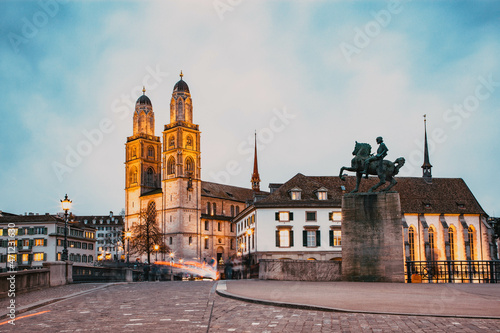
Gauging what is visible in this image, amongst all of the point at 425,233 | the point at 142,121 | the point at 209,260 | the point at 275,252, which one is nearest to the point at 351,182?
the point at 425,233

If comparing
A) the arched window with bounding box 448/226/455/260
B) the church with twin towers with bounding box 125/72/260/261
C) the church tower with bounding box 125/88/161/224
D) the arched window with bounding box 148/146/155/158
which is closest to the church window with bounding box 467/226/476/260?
the arched window with bounding box 448/226/455/260

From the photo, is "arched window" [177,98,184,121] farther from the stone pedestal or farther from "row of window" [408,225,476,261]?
the stone pedestal

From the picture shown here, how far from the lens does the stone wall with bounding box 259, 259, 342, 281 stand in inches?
928

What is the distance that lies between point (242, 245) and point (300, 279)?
2124 inches

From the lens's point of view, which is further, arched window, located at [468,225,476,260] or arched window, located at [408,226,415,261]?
arched window, located at [468,225,476,260]

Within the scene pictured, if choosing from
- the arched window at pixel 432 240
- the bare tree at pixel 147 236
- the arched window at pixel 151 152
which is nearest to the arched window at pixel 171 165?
the bare tree at pixel 147 236

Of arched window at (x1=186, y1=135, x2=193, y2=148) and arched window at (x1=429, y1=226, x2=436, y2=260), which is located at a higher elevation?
arched window at (x1=186, y1=135, x2=193, y2=148)

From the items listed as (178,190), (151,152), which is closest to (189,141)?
(178,190)

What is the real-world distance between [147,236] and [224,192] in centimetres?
4042

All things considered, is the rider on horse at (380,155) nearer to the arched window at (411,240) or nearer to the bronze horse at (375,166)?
the bronze horse at (375,166)

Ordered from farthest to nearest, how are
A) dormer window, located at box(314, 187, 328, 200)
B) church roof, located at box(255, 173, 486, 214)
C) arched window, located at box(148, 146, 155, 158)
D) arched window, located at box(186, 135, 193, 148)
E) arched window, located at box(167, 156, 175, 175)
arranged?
1. arched window, located at box(148, 146, 155, 158)
2. arched window, located at box(186, 135, 193, 148)
3. arched window, located at box(167, 156, 175, 175)
4. dormer window, located at box(314, 187, 328, 200)
5. church roof, located at box(255, 173, 486, 214)

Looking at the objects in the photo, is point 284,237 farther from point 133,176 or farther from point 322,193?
point 133,176

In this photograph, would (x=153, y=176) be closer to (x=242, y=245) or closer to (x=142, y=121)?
(x=142, y=121)

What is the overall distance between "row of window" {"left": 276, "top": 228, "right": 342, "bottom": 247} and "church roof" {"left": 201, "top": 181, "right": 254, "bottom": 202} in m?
48.5
